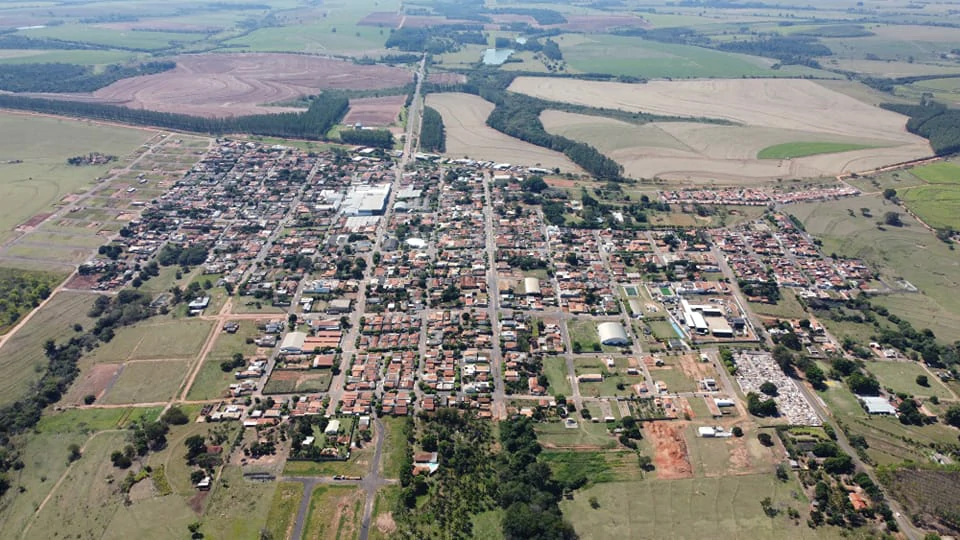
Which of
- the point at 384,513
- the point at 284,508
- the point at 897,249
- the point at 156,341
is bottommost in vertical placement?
the point at 284,508

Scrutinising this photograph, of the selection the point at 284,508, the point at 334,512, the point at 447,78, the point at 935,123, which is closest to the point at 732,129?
the point at 935,123

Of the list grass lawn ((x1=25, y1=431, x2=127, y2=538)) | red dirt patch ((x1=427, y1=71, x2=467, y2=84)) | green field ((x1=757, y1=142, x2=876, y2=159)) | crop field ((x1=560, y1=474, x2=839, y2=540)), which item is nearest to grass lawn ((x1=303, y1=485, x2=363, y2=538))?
grass lawn ((x1=25, y1=431, x2=127, y2=538))

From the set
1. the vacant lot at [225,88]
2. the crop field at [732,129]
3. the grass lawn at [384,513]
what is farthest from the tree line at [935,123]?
the vacant lot at [225,88]

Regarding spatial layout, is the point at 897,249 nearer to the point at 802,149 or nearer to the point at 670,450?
the point at 802,149

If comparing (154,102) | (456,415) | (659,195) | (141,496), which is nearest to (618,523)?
(456,415)

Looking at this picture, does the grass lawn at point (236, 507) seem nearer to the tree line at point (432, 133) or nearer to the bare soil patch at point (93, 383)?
the bare soil patch at point (93, 383)

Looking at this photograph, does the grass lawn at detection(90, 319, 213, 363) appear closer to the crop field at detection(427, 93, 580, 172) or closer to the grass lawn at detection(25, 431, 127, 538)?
the grass lawn at detection(25, 431, 127, 538)
